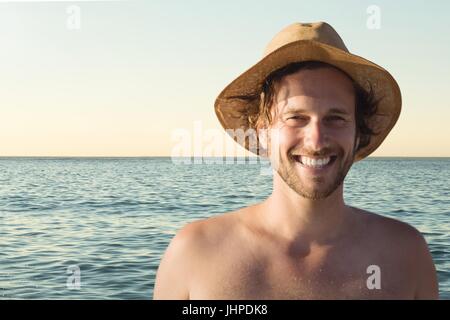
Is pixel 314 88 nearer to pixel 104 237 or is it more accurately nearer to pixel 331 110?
pixel 331 110

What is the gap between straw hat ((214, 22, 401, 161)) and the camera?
10.3ft

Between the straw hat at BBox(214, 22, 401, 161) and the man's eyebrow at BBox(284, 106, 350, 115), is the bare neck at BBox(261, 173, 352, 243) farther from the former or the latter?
the straw hat at BBox(214, 22, 401, 161)

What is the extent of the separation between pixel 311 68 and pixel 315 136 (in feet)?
1.35

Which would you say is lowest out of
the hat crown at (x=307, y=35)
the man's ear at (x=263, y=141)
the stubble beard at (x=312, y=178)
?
the stubble beard at (x=312, y=178)

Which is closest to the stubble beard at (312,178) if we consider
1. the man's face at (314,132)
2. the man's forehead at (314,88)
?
the man's face at (314,132)

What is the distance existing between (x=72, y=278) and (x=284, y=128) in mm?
8905

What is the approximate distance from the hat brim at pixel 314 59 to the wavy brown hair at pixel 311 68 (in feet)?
0.09

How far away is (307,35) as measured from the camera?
125 inches

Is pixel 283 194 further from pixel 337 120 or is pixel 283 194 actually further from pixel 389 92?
pixel 389 92

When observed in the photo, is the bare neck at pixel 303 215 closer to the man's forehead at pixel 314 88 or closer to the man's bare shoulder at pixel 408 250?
the man's bare shoulder at pixel 408 250

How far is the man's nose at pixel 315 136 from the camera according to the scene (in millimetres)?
2982

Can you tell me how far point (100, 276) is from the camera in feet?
38.7

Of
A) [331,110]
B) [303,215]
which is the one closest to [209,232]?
[303,215]
